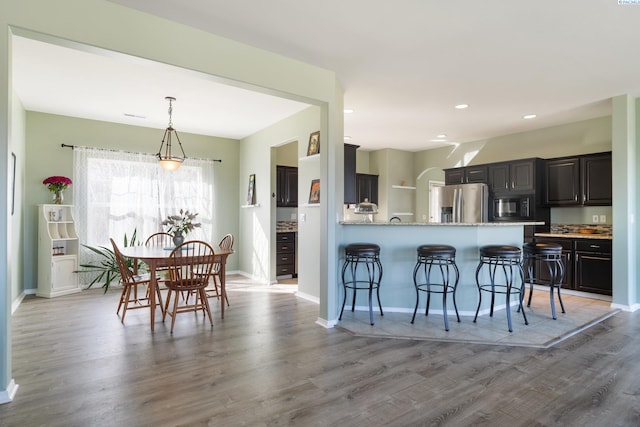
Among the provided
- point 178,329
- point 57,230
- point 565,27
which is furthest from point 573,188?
point 57,230

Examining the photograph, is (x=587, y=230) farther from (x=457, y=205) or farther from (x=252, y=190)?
(x=252, y=190)

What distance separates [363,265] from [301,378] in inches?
74.3

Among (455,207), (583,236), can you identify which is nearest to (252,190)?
(455,207)

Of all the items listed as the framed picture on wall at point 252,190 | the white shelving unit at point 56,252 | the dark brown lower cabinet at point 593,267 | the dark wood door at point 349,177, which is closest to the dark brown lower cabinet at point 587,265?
the dark brown lower cabinet at point 593,267

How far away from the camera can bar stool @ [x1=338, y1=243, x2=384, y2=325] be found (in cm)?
390

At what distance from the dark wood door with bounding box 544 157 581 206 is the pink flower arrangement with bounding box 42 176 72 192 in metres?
7.44

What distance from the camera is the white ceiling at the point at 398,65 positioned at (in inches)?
106

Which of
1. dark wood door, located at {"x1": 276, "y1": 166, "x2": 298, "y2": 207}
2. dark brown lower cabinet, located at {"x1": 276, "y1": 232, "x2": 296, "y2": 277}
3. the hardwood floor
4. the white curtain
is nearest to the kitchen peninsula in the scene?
the hardwood floor

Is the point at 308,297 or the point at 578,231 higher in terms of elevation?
the point at 578,231

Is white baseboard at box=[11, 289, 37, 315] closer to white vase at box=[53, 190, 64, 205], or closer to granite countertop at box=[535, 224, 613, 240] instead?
white vase at box=[53, 190, 64, 205]

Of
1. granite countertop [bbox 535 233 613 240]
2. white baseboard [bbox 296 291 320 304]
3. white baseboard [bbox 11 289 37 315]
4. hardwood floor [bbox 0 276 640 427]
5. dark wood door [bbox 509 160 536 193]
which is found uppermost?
dark wood door [bbox 509 160 536 193]

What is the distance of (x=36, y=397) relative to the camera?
230cm

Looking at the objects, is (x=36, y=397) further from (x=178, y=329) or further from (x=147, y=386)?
(x=178, y=329)

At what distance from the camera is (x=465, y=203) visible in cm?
663
